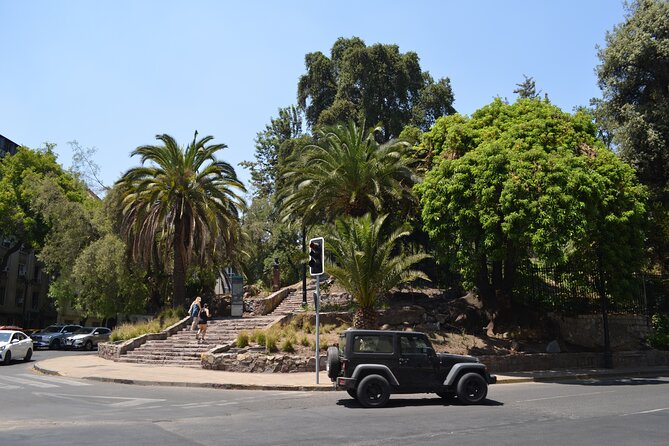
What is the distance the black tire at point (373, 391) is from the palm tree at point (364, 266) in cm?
900

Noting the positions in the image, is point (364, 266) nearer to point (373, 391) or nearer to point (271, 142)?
point (373, 391)

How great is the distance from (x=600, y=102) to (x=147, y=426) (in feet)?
114

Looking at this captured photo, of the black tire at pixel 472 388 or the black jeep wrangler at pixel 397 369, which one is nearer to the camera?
the black jeep wrangler at pixel 397 369

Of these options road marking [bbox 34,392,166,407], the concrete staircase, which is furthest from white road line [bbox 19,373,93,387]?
the concrete staircase

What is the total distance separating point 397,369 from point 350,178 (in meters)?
14.6

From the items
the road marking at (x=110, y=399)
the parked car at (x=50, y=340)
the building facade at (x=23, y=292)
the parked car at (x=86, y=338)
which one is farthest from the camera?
the building facade at (x=23, y=292)

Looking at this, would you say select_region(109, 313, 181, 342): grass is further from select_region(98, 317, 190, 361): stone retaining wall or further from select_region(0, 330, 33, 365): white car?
select_region(0, 330, 33, 365): white car

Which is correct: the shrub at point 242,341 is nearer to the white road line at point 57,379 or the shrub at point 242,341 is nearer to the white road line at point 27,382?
the white road line at point 57,379

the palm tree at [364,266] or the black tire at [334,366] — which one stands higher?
the palm tree at [364,266]

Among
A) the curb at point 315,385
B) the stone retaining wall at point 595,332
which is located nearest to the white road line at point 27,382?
the curb at point 315,385

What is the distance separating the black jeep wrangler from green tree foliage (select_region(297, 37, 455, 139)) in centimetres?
3191

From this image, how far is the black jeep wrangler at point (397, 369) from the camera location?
12000 millimetres

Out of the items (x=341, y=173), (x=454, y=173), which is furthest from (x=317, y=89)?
(x=454, y=173)

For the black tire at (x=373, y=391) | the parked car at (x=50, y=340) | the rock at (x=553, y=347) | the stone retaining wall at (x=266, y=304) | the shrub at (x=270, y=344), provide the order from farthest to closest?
the parked car at (x=50, y=340), the stone retaining wall at (x=266, y=304), the rock at (x=553, y=347), the shrub at (x=270, y=344), the black tire at (x=373, y=391)
